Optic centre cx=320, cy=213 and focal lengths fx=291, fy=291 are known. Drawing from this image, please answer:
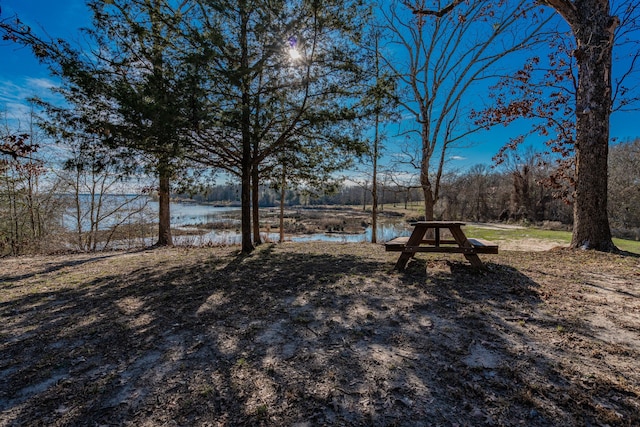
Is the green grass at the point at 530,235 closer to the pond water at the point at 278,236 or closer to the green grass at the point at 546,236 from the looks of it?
the green grass at the point at 546,236

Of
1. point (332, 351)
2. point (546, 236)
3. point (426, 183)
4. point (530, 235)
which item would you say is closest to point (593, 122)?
point (426, 183)

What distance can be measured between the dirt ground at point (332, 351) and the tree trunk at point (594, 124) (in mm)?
1756

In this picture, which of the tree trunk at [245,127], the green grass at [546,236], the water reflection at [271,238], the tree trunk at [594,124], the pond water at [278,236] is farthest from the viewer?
the pond water at [278,236]

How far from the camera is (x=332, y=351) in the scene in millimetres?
2068

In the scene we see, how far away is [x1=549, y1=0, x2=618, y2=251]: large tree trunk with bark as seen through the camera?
5.18 metres

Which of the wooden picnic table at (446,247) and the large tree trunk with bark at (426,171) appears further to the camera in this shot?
the large tree trunk with bark at (426,171)

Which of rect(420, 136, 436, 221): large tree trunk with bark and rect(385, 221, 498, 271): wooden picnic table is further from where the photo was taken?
rect(420, 136, 436, 221): large tree trunk with bark

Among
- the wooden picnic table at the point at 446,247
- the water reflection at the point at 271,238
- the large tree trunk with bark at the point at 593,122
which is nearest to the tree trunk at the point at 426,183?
the water reflection at the point at 271,238

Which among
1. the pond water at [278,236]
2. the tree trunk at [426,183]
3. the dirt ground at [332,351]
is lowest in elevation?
the pond water at [278,236]

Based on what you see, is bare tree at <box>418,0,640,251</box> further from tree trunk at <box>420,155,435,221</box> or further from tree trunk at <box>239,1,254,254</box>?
tree trunk at <box>239,1,254,254</box>

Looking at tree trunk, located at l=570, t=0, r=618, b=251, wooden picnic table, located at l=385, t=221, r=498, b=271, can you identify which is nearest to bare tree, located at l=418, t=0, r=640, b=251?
tree trunk, located at l=570, t=0, r=618, b=251

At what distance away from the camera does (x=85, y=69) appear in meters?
4.19

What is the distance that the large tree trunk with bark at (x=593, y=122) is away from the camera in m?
5.18

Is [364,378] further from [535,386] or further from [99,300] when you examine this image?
[99,300]
